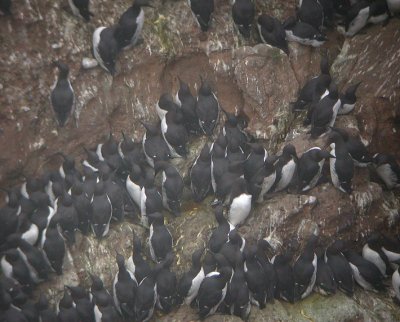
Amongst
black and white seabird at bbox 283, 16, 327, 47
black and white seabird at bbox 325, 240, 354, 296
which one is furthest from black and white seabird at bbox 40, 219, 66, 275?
black and white seabird at bbox 283, 16, 327, 47

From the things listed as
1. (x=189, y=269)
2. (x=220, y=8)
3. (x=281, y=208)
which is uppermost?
(x=220, y=8)

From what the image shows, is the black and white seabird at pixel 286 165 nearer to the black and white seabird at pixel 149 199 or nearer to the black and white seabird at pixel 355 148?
the black and white seabird at pixel 355 148

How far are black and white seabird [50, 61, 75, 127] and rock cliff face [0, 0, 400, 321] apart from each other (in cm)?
18

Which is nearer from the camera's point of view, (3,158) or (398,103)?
(3,158)

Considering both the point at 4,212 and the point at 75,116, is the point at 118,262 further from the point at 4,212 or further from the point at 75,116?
the point at 75,116

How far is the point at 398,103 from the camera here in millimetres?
10250

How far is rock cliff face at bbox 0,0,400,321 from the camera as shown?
910cm

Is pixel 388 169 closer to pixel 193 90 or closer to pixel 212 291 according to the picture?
pixel 193 90

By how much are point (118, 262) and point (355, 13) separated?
5404 millimetres

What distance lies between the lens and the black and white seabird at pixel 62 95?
9.48 m

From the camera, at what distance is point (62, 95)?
948cm

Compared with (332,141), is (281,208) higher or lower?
lower

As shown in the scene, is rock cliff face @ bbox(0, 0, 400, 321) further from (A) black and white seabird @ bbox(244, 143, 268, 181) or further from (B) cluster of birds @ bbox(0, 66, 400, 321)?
(A) black and white seabird @ bbox(244, 143, 268, 181)

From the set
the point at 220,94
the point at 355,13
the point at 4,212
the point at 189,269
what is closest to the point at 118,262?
the point at 189,269
